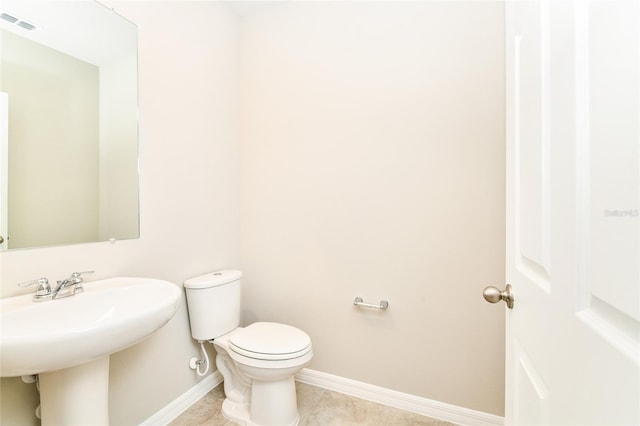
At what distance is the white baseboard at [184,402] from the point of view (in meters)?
1.44

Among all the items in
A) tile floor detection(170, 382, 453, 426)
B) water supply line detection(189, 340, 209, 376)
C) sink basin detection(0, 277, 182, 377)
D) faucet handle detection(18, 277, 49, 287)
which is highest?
faucet handle detection(18, 277, 49, 287)

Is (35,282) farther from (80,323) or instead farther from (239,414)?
(239,414)

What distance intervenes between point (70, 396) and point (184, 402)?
79cm

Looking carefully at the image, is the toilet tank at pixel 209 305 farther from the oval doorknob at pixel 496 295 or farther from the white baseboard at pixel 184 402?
the oval doorknob at pixel 496 295

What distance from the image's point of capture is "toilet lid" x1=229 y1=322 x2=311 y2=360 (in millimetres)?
1350

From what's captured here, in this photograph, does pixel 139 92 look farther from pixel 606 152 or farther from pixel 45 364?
pixel 606 152

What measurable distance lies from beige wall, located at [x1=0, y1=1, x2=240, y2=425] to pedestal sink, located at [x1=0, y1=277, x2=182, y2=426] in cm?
18

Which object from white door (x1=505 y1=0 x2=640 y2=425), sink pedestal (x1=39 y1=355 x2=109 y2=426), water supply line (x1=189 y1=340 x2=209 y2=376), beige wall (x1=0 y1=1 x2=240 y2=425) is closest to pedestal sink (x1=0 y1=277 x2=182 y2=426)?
sink pedestal (x1=39 y1=355 x2=109 y2=426)

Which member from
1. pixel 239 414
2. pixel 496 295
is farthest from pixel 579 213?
pixel 239 414

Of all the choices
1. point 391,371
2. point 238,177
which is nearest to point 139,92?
point 238,177

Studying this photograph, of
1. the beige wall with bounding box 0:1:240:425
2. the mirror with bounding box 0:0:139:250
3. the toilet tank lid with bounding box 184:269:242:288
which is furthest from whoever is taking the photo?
the toilet tank lid with bounding box 184:269:242:288

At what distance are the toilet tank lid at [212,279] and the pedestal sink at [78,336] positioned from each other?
38 cm

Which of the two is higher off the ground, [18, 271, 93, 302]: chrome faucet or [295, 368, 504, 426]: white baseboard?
[18, 271, 93, 302]: chrome faucet

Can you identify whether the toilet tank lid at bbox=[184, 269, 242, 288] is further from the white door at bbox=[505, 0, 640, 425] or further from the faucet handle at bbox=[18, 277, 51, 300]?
the white door at bbox=[505, 0, 640, 425]
